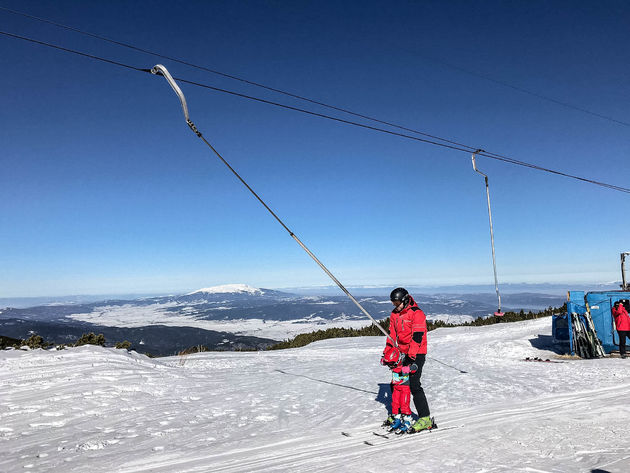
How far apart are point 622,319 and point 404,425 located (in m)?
13.0

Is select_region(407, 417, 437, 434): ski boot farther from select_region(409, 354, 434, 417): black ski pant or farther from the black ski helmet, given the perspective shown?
the black ski helmet

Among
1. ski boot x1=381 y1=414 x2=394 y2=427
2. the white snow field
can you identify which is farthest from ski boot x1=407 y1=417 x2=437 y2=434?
ski boot x1=381 y1=414 x2=394 y2=427

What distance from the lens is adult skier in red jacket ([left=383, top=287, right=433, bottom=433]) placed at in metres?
5.85

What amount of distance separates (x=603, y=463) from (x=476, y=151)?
14.1m

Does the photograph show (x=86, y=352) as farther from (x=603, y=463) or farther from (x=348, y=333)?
(x=348, y=333)

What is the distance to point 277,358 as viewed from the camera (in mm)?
15344

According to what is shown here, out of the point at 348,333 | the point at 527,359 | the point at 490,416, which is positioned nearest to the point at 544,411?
the point at 490,416

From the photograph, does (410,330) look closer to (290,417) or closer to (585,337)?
(290,417)

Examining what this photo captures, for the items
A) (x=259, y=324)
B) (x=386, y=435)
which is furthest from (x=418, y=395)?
(x=259, y=324)

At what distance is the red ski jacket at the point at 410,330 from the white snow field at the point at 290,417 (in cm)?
127

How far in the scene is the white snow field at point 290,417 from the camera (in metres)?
4.75

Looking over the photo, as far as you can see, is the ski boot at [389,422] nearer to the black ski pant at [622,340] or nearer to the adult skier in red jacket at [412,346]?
the adult skier in red jacket at [412,346]

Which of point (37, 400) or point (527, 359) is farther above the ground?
point (37, 400)

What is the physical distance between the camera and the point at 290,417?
277 inches
